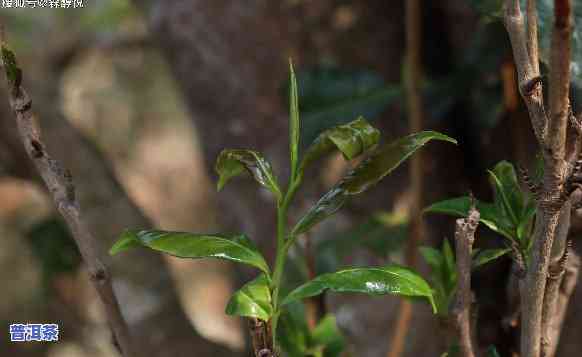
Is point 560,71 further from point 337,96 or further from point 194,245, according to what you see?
point 337,96

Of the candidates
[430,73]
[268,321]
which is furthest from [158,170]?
[268,321]

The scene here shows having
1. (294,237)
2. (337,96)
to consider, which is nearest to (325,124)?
(337,96)

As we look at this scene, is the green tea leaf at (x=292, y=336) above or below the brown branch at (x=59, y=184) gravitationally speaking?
below

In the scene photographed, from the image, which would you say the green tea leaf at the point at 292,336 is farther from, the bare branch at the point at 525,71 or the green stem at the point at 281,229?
the bare branch at the point at 525,71

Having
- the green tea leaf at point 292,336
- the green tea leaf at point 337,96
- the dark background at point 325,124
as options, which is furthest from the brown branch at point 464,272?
the green tea leaf at point 337,96

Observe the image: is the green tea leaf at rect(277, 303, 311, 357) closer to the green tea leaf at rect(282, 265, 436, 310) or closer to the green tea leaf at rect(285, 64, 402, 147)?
the green tea leaf at rect(282, 265, 436, 310)

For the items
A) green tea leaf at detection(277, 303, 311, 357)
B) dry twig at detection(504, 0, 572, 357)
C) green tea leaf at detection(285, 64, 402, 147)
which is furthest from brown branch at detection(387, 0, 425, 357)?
dry twig at detection(504, 0, 572, 357)
